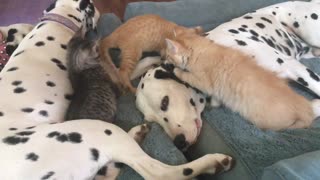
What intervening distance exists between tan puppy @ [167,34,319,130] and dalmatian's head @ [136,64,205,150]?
0.06 meters

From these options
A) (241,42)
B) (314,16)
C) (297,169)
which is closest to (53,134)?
(297,169)

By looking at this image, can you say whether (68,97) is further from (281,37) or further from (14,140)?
(281,37)

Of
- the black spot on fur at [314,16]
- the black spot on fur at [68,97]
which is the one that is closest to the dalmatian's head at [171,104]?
the black spot on fur at [68,97]

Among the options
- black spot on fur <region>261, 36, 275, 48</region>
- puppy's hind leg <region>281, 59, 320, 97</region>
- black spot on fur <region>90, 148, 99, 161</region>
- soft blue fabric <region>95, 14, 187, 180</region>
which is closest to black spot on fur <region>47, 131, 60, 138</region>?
black spot on fur <region>90, 148, 99, 161</region>

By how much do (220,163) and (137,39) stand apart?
0.94 m

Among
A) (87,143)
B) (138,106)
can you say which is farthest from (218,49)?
(87,143)

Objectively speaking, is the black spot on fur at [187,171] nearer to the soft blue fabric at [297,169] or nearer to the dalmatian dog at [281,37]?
the soft blue fabric at [297,169]

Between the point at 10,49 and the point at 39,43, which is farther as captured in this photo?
the point at 10,49

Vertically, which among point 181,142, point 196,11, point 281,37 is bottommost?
point 181,142

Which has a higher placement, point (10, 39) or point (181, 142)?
point (10, 39)

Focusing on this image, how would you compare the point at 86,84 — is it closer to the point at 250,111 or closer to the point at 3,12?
the point at 250,111

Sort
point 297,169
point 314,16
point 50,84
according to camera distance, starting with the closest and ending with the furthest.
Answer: point 297,169, point 50,84, point 314,16

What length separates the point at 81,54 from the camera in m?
1.78

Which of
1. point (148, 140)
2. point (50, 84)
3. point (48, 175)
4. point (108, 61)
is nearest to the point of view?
point (48, 175)
